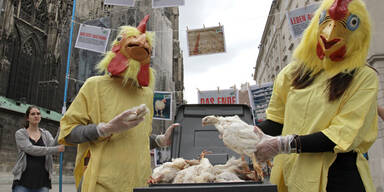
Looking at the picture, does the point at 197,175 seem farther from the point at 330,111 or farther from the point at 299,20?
the point at 299,20

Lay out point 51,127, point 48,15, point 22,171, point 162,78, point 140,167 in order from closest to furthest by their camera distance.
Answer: point 140,167, point 22,171, point 162,78, point 51,127, point 48,15

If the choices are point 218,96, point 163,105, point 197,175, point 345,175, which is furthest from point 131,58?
point 163,105

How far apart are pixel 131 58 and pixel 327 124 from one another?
140cm

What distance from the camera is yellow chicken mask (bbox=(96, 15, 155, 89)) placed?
2.08 metres

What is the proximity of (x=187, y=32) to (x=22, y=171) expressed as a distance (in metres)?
5.52

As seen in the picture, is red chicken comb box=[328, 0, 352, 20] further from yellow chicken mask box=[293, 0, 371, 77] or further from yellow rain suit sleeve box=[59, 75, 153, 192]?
yellow rain suit sleeve box=[59, 75, 153, 192]

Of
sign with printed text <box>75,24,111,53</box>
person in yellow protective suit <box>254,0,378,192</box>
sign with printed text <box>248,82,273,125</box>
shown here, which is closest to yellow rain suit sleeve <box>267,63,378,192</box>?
person in yellow protective suit <box>254,0,378,192</box>

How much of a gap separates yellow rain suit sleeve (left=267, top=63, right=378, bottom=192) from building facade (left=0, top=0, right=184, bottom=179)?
12.1 m

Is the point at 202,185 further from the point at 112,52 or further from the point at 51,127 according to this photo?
the point at 51,127

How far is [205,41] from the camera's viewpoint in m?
7.71

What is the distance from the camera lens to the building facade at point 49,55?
15.9 m

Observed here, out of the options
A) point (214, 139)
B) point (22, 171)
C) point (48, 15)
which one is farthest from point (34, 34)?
point (214, 139)

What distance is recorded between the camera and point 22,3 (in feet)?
69.8

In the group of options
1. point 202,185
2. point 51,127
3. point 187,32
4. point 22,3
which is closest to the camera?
point 202,185
